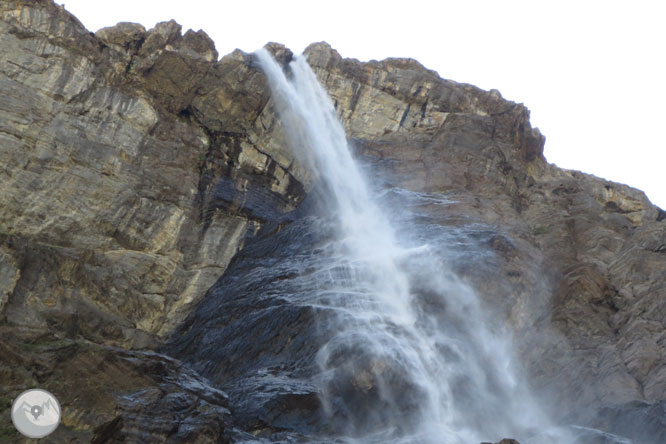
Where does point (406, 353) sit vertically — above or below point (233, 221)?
below

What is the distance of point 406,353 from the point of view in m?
23.7

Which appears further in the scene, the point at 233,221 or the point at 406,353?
the point at 233,221

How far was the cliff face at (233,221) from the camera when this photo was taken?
23.3m

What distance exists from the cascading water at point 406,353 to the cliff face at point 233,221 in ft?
3.21

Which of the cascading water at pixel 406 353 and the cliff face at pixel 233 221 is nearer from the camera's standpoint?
the cascading water at pixel 406 353

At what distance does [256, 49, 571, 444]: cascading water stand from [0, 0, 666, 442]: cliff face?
0.98 m

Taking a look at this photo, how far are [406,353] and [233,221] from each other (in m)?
15.7

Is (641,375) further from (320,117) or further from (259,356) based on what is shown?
(320,117)

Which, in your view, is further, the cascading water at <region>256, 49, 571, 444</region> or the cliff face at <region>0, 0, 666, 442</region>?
the cliff face at <region>0, 0, 666, 442</region>

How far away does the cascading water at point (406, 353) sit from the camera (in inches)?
819

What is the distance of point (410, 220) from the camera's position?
1305 inches

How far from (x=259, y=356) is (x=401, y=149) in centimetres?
1820

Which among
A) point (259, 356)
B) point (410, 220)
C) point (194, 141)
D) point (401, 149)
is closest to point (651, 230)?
point (410, 220)

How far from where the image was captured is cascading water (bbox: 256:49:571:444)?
20.8m
